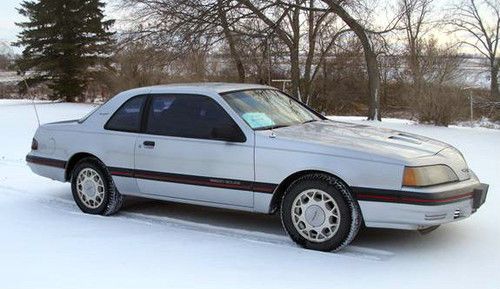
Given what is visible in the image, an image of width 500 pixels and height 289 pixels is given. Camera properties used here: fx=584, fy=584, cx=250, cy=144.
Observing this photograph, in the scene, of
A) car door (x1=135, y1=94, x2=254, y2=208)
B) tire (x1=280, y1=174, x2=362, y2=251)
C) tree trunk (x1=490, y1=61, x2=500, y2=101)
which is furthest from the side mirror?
tree trunk (x1=490, y1=61, x2=500, y2=101)

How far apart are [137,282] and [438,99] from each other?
12768mm

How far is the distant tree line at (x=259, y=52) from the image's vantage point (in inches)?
811

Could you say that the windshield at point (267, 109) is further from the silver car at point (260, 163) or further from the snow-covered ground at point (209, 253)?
the snow-covered ground at point (209, 253)

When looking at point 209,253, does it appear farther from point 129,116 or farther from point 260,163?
point 129,116

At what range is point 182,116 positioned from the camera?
19.0 ft

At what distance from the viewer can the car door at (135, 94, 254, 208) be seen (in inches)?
209

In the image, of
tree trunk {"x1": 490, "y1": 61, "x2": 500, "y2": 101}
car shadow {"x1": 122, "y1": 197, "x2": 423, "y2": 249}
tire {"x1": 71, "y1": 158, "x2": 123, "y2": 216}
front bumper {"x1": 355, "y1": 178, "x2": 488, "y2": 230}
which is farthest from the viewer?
tree trunk {"x1": 490, "y1": 61, "x2": 500, "y2": 101}

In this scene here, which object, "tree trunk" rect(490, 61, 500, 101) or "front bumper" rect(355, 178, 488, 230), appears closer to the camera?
"front bumper" rect(355, 178, 488, 230)

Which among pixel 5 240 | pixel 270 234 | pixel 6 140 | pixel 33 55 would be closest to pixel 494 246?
pixel 270 234

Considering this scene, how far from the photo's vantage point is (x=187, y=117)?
576cm

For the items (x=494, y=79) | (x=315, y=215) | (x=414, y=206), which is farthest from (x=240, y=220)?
(x=494, y=79)

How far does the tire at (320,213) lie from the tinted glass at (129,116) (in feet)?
6.35

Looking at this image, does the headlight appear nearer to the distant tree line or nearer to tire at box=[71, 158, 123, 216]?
tire at box=[71, 158, 123, 216]

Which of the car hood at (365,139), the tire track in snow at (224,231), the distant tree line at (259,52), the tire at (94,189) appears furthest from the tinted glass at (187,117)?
the distant tree line at (259,52)
